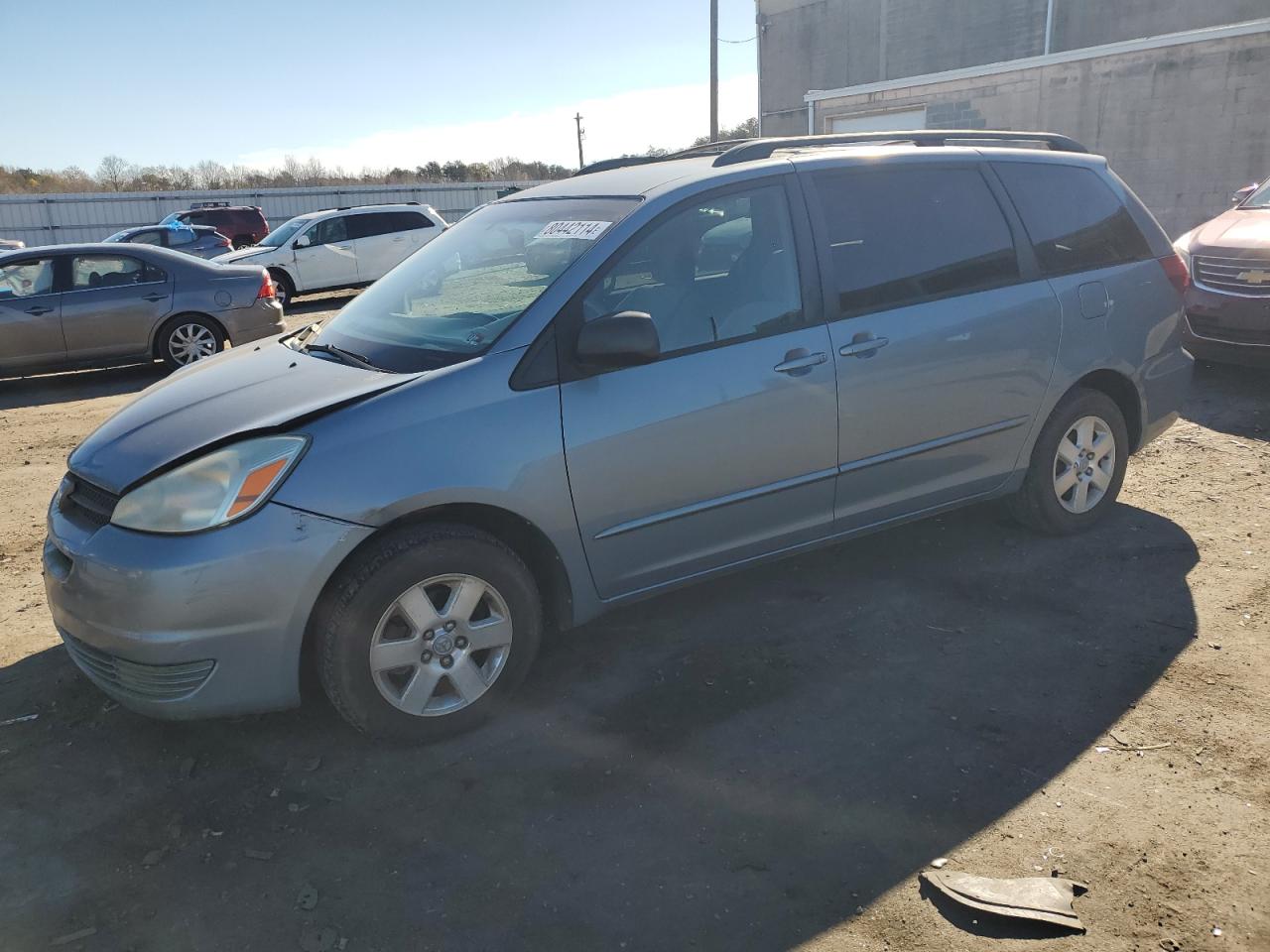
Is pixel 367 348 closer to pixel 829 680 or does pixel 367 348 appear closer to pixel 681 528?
pixel 681 528

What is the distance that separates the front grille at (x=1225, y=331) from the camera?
23.6 feet

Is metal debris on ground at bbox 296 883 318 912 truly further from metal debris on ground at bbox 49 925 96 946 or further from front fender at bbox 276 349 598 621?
front fender at bbox 276 349 598 621

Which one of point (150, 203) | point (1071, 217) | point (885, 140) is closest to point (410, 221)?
point (885, 140)

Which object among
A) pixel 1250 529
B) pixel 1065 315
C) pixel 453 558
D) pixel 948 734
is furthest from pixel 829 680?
pixel 1250 529

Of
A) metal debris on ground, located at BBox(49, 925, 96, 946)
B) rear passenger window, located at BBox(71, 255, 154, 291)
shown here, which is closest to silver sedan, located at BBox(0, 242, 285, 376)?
rear passenger window, located at BBox(71, 255, 154, 291)

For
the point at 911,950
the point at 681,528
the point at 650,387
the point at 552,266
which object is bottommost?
the point at 911,950

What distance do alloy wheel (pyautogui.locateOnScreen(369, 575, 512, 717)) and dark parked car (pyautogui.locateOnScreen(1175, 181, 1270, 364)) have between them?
664 centimetres

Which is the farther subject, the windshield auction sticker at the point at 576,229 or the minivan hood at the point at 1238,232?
the minivan hood at the point at 1238,232

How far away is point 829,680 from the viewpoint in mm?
3607

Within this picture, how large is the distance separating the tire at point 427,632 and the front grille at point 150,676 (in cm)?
37

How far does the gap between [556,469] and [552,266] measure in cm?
82

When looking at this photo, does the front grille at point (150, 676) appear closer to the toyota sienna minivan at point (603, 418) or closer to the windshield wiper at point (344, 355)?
the toyota sienna minivan at point (603, 418)

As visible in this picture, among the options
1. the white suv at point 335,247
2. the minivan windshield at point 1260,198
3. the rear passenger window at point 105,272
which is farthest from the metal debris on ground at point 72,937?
the white suv at point 335,247

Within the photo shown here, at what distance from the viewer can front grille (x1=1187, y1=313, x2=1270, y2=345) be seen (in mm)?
7195
